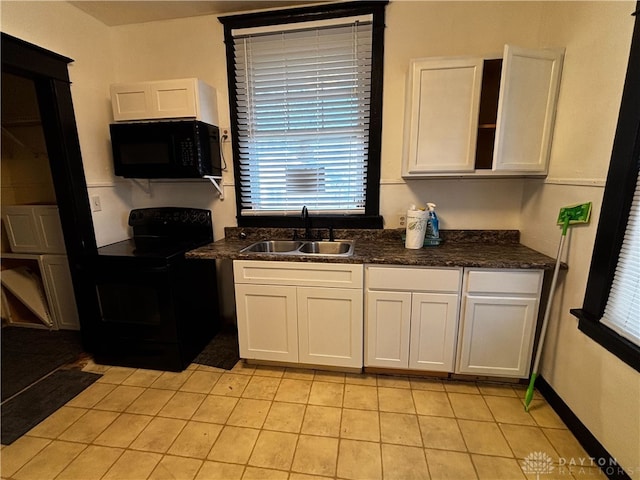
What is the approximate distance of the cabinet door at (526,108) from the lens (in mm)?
1680

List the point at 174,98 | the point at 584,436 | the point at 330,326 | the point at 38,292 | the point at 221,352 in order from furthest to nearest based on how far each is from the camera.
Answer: the point at 38,292 < the point at 221,352 < the point at 174,98 < the point at 330,326 < the point at 584,436

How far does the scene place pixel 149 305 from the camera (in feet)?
6.73

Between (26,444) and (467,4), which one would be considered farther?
(467,4)

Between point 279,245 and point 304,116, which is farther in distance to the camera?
point 279,245

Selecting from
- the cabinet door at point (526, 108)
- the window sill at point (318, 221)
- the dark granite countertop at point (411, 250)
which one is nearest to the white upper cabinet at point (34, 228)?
the dark granite countertop at point (411, 250)

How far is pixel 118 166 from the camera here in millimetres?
2152

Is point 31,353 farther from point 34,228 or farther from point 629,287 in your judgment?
point 629,287

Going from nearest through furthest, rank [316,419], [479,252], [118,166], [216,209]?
[316,419]
[479,252]
[118,166]
[216,209]

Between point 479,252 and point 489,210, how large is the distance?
1.44ft

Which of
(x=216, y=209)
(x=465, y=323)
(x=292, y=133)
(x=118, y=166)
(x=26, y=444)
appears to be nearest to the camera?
(x=26, y=444)

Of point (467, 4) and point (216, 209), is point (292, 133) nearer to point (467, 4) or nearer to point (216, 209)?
point (216, 209)

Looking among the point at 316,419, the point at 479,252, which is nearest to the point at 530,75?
the point at 479,252

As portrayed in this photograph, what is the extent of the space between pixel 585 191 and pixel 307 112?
1806 mm

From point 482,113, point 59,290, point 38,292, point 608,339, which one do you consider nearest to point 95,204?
point 59,290
